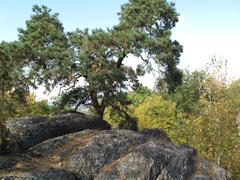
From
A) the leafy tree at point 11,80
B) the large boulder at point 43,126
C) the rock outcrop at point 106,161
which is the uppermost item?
the leafy tree at point 11,80

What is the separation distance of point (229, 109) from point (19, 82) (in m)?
19.8

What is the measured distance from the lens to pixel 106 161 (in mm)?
20219

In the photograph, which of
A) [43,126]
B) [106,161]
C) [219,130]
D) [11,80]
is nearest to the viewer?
[106,161]

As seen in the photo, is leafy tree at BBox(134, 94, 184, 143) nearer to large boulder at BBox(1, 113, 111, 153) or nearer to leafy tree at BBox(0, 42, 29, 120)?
large boulder at BBox(1, 113, 111, 153)

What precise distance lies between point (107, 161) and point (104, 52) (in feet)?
29.5

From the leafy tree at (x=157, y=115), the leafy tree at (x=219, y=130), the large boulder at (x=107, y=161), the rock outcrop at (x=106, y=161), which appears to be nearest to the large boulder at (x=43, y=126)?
the rock outcrop at (x=106, y=161)

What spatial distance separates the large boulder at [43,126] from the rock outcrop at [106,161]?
1.26 m

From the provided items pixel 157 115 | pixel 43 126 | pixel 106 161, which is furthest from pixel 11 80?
pixel 157 115

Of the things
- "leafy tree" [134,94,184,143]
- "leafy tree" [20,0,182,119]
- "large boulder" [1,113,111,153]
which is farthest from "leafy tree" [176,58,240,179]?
"leafy tree" [134,94,184,143]

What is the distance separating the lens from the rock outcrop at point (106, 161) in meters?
18.8

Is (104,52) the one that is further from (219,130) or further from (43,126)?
(219,130)

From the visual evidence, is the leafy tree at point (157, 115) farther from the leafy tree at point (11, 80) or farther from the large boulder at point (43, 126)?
the leafy tree at point (11, 80)

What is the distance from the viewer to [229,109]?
3741 cm

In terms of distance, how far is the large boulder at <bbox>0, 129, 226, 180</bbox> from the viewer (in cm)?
1880
